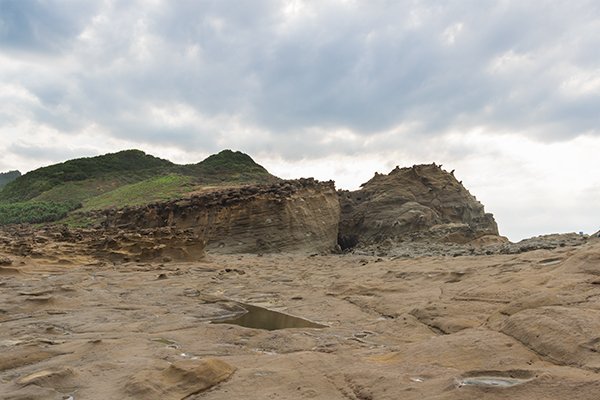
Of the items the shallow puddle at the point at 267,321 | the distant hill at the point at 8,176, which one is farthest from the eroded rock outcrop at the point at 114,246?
the distant hill at the point at 8,176

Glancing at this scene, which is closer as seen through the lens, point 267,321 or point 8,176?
point 267,321

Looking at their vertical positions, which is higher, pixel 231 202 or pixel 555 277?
pixel 231 202

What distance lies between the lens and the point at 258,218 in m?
18.7

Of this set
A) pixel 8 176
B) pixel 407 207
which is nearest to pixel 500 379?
pixel 407 207

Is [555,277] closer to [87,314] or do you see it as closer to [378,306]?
[378,306]

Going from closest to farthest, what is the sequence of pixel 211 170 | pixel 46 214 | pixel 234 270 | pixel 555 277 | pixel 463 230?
pixel 555 277 < pixel 234 270 < pixel 463 230 < pixel 46 214 < pixel 211 170

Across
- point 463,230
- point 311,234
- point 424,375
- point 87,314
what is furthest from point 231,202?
point 424,375

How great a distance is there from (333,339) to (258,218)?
1432 centimetres

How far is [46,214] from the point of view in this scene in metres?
31.1

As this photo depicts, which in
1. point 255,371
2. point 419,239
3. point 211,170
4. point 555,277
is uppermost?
point 211,170

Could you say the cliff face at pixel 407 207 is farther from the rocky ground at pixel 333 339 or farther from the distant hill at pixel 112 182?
the rocky ground at pixel 333 339

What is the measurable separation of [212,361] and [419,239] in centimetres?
1595

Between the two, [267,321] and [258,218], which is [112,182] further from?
[267,321]

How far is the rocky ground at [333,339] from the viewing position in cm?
281
